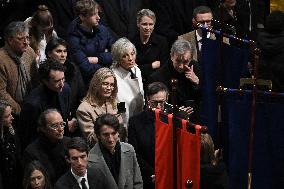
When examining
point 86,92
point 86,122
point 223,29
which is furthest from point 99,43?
point 223,29

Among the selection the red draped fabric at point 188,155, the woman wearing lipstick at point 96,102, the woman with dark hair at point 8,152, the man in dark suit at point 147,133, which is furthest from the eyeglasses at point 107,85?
the red draped fabric at point 188,155

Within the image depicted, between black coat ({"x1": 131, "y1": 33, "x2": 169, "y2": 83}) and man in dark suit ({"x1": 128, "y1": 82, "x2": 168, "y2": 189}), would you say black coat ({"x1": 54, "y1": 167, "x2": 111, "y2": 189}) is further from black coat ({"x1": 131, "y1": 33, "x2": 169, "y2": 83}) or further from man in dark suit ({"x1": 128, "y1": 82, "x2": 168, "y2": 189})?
black coat ({"x1": 131, "y1": 33, "x2": 169, "y2": 83})

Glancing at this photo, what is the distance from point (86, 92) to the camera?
9.99 meters

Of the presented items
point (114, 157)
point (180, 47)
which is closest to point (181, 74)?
point (180, 47)

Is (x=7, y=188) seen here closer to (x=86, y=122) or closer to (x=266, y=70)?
(x=86, y=122)

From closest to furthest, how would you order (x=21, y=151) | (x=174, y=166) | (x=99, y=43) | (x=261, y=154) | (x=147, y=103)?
(x=174, y=166)
(x=261, y=154)
(x=21, y=151)
(x=147, y=103)
(x=99, y=43)

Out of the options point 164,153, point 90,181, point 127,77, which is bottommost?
point 90,181

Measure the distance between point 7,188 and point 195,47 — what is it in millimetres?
3226

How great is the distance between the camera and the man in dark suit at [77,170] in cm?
824

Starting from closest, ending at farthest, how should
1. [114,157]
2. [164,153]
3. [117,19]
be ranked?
[164,153] → [114,157] → [117,19]

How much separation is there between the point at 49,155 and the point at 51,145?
10 centimetres

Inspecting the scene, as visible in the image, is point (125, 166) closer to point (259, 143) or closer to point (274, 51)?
point (259, 143)

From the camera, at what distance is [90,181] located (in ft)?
27.5

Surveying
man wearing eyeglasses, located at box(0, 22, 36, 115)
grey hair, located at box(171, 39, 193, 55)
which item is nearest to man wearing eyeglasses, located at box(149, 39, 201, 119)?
grey hair, located at box(171, 39, 193, 55)
